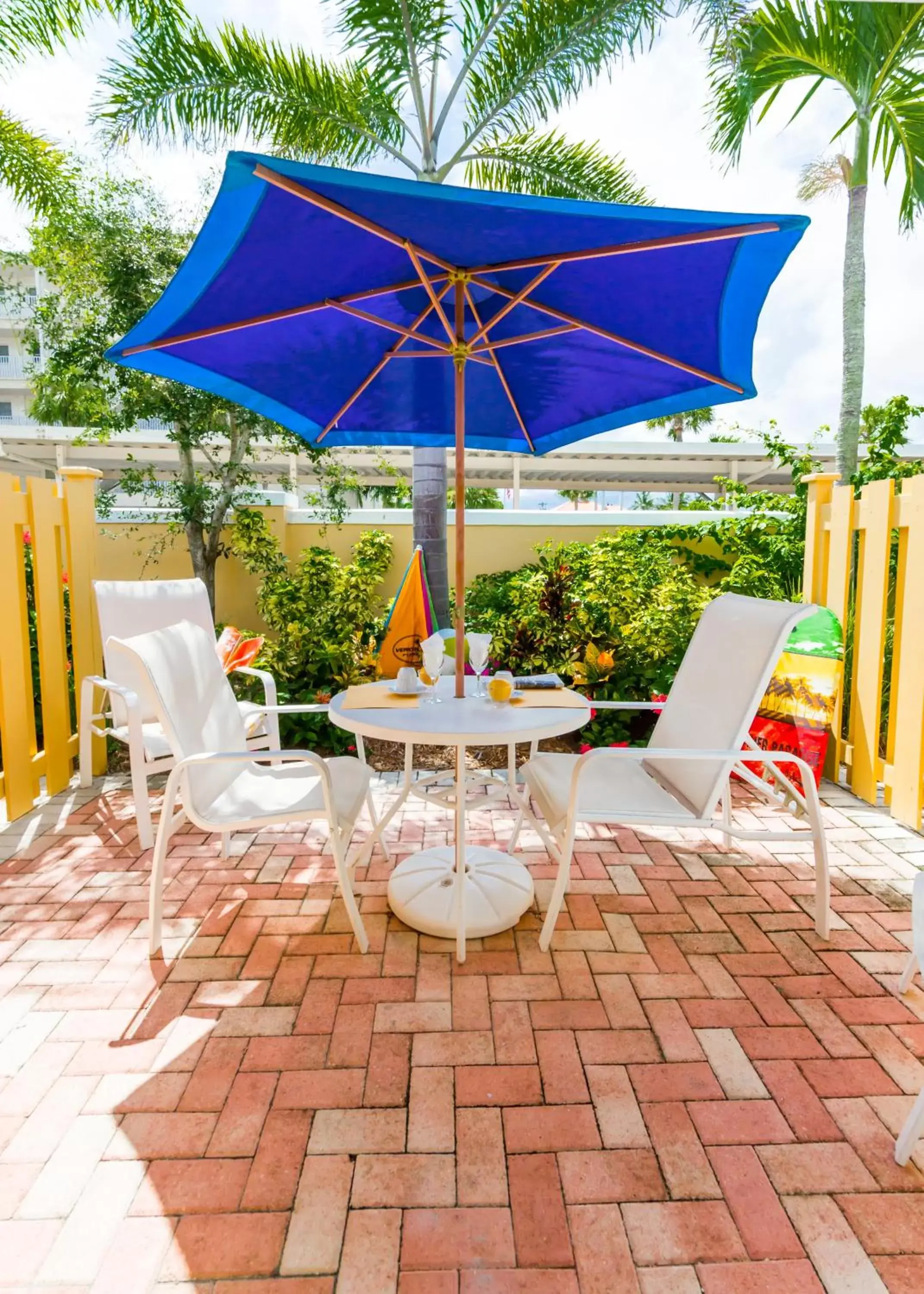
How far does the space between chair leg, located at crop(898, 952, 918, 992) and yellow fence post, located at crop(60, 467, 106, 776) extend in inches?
160

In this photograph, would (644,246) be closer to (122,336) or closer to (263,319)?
(263,319)

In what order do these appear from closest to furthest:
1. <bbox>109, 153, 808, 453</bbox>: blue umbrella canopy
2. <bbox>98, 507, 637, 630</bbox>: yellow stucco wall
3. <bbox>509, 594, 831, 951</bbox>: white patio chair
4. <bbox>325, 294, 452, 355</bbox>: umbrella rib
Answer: <bbox>109, 153, 808, 453</bbox>: blue umbrella canopy → <bbox>509, 594, 831, 951</bbox>: white patio chair → <bbox>325, 294, 452, 355</bbox>: umbrella rib → <bbox>98, 507, 637, 630</bbox>: yellow stucco wall

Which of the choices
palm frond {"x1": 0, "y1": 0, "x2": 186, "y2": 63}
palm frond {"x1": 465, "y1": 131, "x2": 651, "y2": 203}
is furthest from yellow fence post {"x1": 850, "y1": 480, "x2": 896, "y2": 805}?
palm frond {"x1": 0, "y1": 0, "x2": 186, "y2": 63}

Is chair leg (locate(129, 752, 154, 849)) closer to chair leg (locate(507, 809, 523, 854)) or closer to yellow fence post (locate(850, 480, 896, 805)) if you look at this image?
chair leg (locate(507, 809, 523, 854))

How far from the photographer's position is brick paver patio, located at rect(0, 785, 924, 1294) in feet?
4.43

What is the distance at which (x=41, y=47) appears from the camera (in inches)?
228

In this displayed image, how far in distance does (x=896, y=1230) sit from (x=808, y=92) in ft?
28.8

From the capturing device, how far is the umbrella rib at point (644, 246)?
1842mm

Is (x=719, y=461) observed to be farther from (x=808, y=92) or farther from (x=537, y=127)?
(x=537, y=127)

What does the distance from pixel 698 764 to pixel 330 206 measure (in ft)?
6.79

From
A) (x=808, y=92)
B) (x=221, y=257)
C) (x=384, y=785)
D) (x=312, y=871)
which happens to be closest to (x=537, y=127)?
(x=808, y=92)

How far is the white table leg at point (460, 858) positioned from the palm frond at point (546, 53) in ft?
20.2

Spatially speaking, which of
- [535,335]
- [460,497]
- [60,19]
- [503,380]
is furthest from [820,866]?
[60,19]

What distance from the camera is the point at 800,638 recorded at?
3.84 metres
